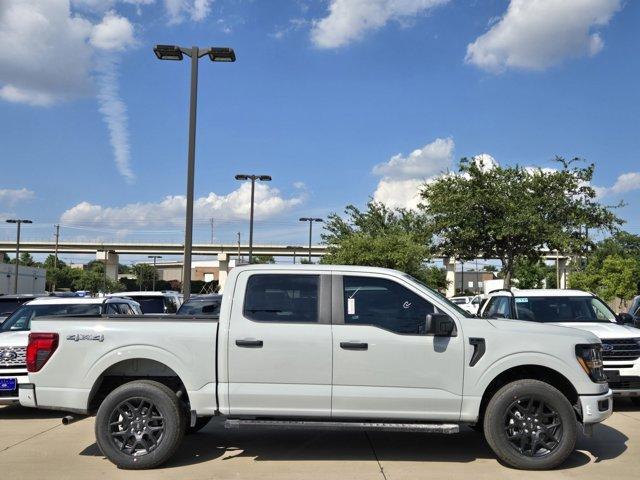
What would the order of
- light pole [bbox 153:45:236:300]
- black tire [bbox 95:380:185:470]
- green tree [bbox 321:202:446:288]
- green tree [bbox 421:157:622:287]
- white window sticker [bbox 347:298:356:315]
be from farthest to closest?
1. green tree [bbox 321:202:446:288]
2. green tree [bbox 421:157:622:287]
3. light pole [bbox 153:45:236:300]
4. white window sticker [bbox 347:298:356:315]
5. black tire [bbox 95:380:185:470]

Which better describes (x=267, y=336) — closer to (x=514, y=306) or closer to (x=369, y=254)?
(x=514, y=306)

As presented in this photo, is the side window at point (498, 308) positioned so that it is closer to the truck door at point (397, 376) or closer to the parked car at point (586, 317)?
the parked car at point (586, 317)

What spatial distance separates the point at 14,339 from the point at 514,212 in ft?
55.6

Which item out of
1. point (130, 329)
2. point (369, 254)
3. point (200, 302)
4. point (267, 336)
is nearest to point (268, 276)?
point (267, 336)

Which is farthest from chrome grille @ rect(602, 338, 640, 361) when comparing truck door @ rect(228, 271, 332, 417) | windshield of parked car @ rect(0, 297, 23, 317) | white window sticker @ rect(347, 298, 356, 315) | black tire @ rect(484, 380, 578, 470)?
windshield of parked car @ rect(0, 297, 23, 317)

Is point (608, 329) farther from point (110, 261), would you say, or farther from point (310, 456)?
point (110, 261)

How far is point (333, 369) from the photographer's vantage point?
6.18 m

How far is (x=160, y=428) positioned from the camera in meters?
6.33

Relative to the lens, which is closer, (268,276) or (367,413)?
(367,413)

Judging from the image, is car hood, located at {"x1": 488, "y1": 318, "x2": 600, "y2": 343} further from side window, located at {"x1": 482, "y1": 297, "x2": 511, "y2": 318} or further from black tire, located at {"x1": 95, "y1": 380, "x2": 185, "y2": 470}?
side window, located at {"x1": 482, "y1": 297, "x2": 511, "y2": 318}

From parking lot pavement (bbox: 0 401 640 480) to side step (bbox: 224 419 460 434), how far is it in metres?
0.42

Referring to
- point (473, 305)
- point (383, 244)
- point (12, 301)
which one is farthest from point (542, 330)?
point (383, 244)

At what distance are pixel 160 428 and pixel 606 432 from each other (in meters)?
5.38

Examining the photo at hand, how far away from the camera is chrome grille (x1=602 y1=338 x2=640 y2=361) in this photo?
29.9 ft
